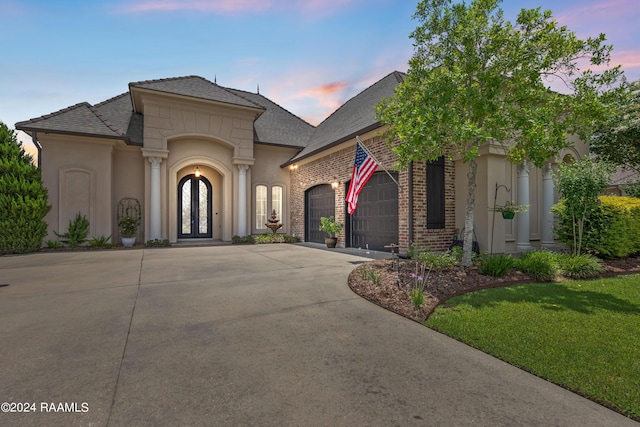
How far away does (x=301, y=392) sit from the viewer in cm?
230

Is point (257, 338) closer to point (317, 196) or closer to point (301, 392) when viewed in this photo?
point (301, 392)

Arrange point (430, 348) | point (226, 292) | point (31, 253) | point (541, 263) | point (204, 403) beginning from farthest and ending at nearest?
point (31, 253) < point (541, 263) < point (226, 292) < point (430, 348) < point (204, 403)

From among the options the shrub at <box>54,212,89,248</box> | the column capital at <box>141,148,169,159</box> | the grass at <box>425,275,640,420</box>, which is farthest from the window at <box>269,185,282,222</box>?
the grass at <box>425,275,640,420</box>

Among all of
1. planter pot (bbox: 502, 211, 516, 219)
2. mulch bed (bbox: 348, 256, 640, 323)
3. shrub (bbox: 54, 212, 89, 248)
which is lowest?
mulch bed (bbox: 348, 256, 640, 323)

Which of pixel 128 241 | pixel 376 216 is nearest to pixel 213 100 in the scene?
pixel 128 241

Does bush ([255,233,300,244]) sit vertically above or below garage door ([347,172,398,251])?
below

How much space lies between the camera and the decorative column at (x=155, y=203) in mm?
12602

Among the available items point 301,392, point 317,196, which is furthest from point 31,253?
point 301,392

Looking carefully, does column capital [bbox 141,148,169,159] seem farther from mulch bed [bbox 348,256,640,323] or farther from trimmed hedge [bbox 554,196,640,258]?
trimmed hedge [bbox 554,196,640,258]

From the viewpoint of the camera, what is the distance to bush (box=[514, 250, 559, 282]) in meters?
6.04

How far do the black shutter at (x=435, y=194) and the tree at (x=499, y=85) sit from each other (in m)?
2.56

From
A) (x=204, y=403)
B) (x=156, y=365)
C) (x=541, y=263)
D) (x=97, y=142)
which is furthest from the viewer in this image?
(x=97, y=142)

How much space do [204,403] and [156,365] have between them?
2.74 ft

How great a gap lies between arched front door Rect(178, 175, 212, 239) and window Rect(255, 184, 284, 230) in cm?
273
